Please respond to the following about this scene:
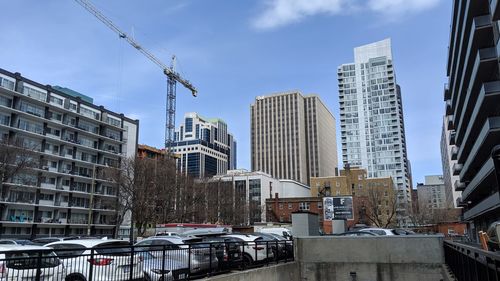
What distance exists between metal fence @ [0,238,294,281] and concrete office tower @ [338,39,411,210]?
177 metres

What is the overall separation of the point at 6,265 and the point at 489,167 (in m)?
41.0

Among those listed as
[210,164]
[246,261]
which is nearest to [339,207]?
[246,261]

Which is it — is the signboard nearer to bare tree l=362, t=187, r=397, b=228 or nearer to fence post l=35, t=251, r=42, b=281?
bare tree l=362, t=187, r=397, b=228

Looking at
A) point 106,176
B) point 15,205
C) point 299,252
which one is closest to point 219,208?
point 106,176

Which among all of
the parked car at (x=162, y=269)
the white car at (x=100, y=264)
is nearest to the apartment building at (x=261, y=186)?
the parked car at (x=162, y=269)

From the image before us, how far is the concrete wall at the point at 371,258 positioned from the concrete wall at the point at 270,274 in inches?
45.6

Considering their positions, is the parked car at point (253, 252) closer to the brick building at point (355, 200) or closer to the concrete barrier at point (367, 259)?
the concrete barrier at point (367, 259)

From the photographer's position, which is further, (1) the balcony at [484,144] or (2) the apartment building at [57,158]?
(2) the apartment building at [57,158]

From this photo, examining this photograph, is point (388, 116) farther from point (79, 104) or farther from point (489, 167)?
point (489, 167)

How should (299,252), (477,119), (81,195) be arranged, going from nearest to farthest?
(299,252) < (477,119) < (81,195)

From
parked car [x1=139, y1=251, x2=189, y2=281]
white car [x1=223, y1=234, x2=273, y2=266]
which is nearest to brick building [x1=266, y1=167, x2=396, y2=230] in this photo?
white car [x1=223, y1=234, x2=273, y2=266]

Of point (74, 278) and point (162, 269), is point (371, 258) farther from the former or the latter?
point (74, 278)

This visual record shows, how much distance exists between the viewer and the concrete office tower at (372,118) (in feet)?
615

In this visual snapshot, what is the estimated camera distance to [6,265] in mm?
9359
